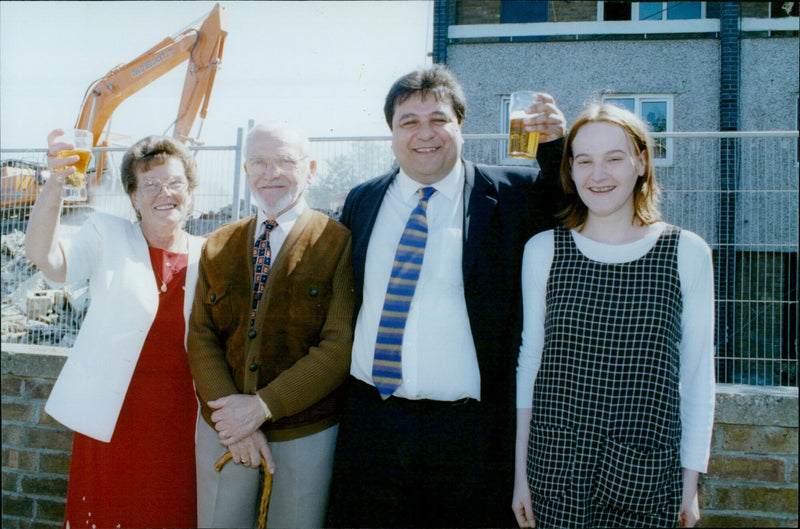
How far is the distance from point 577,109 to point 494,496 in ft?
30.1

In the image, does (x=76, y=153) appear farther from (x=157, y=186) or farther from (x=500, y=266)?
(x=500, y=266)

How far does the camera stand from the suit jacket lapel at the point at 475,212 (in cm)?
218

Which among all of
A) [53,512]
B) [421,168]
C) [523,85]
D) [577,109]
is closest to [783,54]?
[577,109]

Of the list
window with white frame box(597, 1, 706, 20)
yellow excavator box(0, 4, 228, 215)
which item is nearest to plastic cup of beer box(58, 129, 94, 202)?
yellow excavator box(0, 4, 228, 215)

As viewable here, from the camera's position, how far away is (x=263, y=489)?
6.95 ft

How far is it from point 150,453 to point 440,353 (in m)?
1.22

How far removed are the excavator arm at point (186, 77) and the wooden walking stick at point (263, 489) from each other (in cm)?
577

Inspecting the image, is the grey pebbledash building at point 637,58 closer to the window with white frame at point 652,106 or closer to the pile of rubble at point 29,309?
the window with white frame at point 652,106

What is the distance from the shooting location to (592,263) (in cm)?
193

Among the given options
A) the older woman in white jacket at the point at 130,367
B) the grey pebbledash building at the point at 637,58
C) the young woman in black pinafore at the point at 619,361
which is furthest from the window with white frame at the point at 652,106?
the older woman in white jacket at the point at 130,367

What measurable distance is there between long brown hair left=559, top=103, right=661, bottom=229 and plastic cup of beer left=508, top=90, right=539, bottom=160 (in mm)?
149

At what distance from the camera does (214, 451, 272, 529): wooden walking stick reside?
202 centimetres

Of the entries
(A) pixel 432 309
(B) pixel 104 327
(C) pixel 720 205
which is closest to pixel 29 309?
(B) pixel 104 327

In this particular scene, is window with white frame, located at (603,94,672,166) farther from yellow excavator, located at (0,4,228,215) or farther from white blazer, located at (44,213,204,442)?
white blazer, located at (44,213,204,442)
